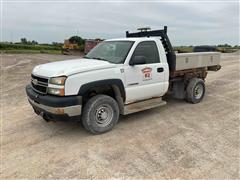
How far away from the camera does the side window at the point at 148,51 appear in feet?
18.1

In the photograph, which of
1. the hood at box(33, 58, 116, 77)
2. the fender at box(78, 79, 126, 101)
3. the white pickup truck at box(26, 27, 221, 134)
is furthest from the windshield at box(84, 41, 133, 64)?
the fender at box(78, 79, 126, 101)

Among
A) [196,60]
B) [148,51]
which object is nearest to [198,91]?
[196,60]

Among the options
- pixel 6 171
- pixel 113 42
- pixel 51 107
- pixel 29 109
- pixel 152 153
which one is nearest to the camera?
pixel 6 171

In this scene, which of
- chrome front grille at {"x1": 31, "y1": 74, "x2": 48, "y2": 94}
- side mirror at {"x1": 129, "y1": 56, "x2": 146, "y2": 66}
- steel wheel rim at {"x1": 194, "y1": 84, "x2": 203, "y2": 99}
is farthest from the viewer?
steel wheel rim at {"x1": 194, "y1": 84, "x2": 203, "y2": 99}

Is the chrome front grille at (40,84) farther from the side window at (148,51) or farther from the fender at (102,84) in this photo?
the side window at (148,51)

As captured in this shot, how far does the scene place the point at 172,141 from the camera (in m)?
4.56

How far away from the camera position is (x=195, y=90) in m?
7.16

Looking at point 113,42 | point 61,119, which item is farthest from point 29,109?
point 113,42

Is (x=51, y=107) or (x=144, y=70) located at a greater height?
(x=144, y=70)

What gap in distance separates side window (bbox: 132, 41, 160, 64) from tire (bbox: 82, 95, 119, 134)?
1.29m

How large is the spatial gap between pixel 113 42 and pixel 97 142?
104 inches

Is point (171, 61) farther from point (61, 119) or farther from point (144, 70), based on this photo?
point (61, 119)

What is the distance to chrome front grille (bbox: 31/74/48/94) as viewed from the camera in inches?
183

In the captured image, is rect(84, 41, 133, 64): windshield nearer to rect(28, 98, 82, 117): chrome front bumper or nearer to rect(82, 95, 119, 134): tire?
rect(82, 95, 119, 134): tire
